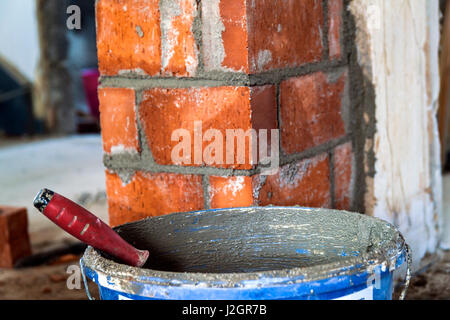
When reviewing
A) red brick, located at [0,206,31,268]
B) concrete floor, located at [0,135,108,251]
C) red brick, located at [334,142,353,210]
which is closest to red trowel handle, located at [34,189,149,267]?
red brick, located at [334,142,353,210]

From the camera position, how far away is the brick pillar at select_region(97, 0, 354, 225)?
1.14 meters

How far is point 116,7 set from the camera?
1236 millimetres

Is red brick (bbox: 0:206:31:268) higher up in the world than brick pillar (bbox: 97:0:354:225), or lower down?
lower down

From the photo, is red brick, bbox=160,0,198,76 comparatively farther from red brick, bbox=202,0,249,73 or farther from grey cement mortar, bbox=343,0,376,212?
grey cement mortar, bbox=343,0,376,212

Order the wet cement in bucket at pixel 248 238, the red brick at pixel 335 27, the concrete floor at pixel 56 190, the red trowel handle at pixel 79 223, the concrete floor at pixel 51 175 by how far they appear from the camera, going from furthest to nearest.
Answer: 1. the concrete floor at pixel 51 175
2. the concrete floor at pixel 56 190
3. the red brick at pixel 335 27
4. the wet cement in bucket at pixel 248 238
5. the red trowel handle at pixel 79 223

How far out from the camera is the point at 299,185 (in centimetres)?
131

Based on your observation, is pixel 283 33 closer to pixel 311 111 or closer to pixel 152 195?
pixel 311 111

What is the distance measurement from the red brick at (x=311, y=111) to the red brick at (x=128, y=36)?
0.27 m

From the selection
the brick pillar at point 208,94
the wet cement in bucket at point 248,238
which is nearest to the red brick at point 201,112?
the brick pillar at point 208,94

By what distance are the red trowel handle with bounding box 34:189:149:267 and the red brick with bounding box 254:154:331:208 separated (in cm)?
38

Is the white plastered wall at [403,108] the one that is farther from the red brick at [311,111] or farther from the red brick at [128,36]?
the red brick at [128,36]

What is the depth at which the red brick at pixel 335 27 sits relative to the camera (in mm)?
1412
